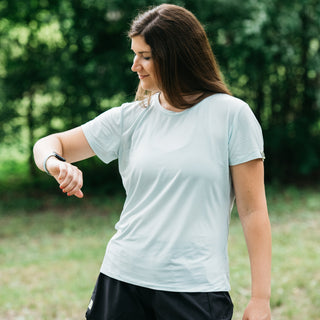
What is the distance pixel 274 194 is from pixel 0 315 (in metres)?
6.39

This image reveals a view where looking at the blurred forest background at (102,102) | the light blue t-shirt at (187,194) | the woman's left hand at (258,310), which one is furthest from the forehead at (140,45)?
the blurred forest background at (102,102)

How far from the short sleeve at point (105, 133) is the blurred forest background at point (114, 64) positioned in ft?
20.9

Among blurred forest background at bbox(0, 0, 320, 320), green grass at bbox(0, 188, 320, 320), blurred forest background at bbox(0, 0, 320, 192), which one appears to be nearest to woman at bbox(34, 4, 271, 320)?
green grass at bbox(0, 188, 320, 320)

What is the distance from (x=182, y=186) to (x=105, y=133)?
0.40 metres

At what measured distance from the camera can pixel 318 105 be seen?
393 inches

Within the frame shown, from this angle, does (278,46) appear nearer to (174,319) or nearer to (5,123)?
(5,123)

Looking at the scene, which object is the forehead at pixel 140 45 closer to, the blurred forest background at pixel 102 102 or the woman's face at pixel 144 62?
the woman's face at pixel 144 62

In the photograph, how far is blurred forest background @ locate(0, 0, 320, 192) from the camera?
27.9ft

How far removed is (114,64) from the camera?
877 cm

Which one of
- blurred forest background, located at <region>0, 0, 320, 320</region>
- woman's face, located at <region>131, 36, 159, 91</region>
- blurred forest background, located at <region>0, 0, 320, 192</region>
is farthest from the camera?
blurred forest background, located at <region>0, 0, 320, 192</region>

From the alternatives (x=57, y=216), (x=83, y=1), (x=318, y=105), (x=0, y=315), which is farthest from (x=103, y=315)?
(x=318, y=105)

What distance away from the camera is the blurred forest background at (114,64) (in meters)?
8.49

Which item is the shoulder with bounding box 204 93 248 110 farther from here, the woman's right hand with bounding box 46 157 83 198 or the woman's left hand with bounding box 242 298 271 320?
the woman's left hand with bounding box 242 298 271 320

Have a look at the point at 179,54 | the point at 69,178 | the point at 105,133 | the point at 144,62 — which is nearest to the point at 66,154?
→ the point at 105,133
